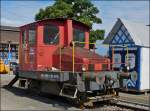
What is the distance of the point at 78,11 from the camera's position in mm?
23125

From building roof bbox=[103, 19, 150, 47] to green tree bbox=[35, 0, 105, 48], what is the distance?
6.99 meters

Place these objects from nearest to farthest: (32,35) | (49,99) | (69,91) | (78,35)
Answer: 1. (69,91)
2. (49,99)
3. (32,35)
4. (78,35)

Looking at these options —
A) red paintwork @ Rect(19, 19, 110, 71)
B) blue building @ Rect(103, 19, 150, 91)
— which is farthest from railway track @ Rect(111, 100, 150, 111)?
blue building @ Rect(103, 19, 150, 91)

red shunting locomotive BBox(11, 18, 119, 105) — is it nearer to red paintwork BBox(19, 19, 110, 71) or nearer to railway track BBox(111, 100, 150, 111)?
red paintwork BBox(19, 19, 110, 71)

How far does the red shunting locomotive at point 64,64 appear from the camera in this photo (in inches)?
402

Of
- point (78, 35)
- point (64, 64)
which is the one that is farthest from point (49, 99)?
point (78, 35)

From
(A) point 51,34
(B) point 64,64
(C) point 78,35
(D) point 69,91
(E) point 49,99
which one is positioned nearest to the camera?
(D) point 69,91

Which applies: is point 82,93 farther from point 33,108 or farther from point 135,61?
point 135,61

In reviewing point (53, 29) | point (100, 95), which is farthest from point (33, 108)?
point (53, 29)

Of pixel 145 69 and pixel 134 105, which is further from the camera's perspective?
pixel 145 69

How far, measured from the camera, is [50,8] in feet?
74.6

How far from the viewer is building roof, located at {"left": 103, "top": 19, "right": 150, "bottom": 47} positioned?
1414 centimetres

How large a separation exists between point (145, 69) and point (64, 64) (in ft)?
14.7

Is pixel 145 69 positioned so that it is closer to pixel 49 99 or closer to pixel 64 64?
pixel 64 64
